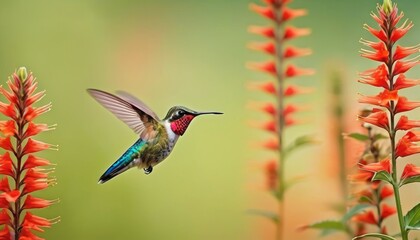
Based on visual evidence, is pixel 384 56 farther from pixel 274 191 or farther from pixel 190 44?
pixel 190 44

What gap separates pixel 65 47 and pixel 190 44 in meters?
1.03

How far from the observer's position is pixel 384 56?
1528mm

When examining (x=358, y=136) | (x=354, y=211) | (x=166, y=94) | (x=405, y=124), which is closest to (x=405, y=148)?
(x=405, y=124)

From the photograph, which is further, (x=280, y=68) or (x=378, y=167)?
(x=280, y=68)

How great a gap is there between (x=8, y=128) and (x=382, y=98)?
29.4 inches

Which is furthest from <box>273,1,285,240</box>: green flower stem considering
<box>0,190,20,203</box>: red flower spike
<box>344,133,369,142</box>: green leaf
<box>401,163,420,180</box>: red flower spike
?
<box>0,190,20,203</box>: red flower spike

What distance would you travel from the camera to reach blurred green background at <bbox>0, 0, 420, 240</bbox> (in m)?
4.34

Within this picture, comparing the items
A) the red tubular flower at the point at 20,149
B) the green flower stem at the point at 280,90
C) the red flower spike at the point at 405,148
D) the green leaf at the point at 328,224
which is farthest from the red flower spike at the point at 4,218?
the green flower stem at the point at 280,90

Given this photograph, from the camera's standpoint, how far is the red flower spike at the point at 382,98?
59.0 inches

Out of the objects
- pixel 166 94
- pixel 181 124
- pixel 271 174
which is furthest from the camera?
pixel 166 94

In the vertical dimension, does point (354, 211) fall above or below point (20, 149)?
below

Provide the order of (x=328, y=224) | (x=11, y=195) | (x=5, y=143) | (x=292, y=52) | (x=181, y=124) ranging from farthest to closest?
1. (x=292, y=52)
2. (x=328, y=224)
3. (x=181, y=124)
4. (x=5, y=143)
5. (x=11, y=195)

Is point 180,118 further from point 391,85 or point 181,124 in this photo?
point 391,85

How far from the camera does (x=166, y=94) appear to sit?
214 inches
